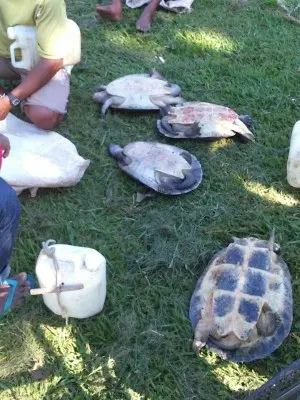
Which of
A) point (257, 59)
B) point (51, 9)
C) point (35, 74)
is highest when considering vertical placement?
point (51, 9)

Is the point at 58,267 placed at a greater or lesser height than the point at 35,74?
lesser

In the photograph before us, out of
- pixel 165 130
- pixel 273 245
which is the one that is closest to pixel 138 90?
pixel 165 130

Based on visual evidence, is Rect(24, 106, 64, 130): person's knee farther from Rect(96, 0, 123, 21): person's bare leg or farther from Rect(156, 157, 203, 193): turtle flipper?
Rect(96, 0, 123, 21): person's bare leg

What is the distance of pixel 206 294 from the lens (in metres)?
2.52

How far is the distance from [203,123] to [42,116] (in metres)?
1.05

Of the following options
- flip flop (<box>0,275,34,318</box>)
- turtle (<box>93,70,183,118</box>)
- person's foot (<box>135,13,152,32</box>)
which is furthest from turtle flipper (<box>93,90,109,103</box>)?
flip flop (<box>0,275,34,318</box>)

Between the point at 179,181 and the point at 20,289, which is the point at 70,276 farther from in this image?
the point at 179,181

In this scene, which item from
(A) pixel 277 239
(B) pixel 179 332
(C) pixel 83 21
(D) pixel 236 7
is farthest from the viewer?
(D) pixel 236 7

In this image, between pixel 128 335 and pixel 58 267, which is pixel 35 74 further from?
pixel 128 335

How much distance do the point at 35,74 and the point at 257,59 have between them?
2.05 metres

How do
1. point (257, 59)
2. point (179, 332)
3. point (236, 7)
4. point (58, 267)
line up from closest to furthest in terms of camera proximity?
point (58, 267) → point (179, 332) → point (257, 59) → point (236, 7)

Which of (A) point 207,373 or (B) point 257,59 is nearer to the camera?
(A) point 207,373

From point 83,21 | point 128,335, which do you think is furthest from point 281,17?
point 128,335

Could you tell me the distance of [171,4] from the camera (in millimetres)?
4801
